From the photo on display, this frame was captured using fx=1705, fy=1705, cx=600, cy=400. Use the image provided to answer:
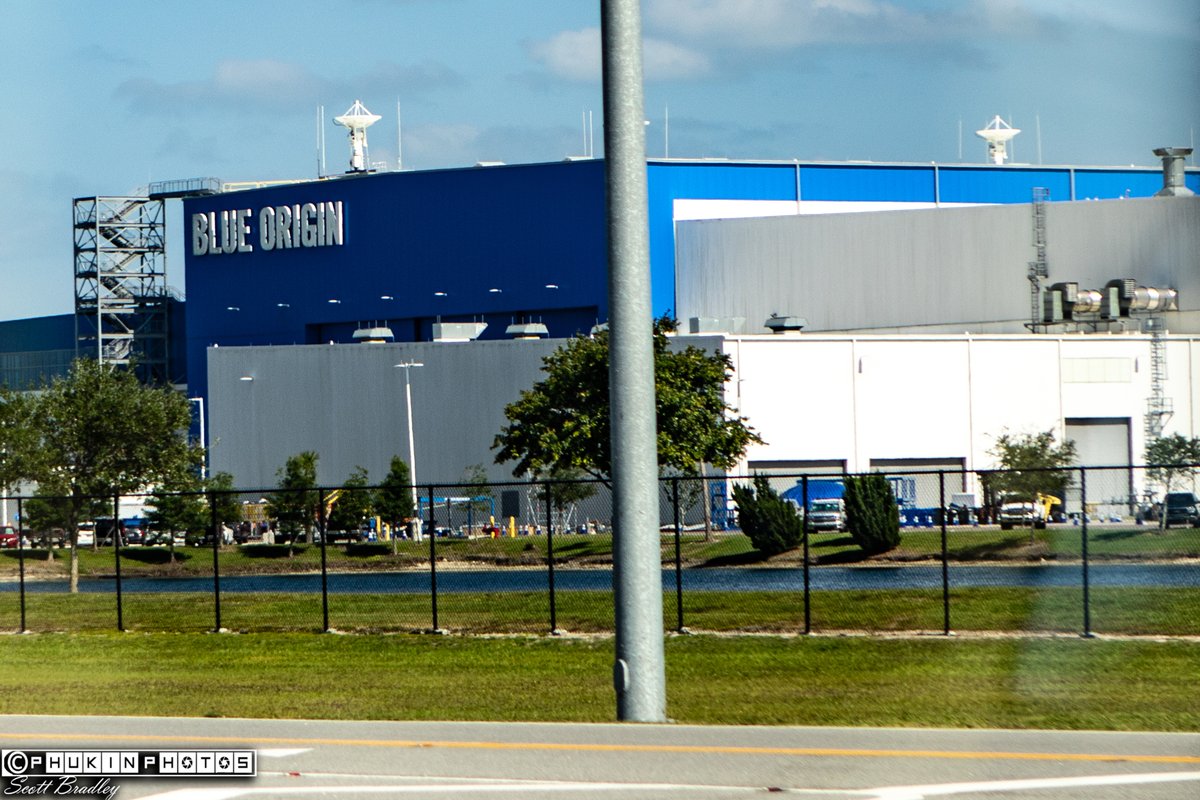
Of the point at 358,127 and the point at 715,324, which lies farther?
the point at 358,127

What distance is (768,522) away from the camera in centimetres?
3028

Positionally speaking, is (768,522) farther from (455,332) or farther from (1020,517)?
(455,332)

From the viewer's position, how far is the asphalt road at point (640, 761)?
33.0 feet

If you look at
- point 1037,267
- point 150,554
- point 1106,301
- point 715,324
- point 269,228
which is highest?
point 269,228

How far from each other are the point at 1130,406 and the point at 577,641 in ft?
174

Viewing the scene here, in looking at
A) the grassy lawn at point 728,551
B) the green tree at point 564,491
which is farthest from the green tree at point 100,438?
the green tree at point 564,491

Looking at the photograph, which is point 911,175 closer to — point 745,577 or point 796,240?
point 796,240

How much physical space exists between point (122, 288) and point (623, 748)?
113 metres

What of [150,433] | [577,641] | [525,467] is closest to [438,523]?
[525,467]

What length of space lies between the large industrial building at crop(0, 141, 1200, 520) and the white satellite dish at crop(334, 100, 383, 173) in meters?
11.7

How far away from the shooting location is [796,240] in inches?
3221

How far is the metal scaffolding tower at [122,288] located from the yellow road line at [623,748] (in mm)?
108741
